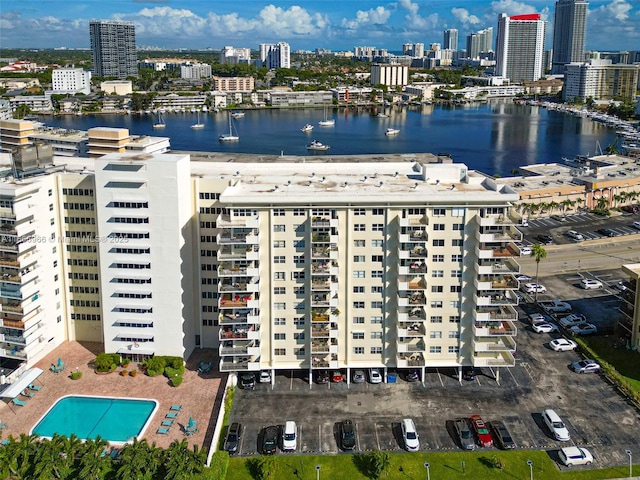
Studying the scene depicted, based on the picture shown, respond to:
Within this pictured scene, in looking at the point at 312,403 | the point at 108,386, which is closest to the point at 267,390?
the point at 312,403

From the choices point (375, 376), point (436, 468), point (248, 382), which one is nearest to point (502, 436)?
point (436, 468)

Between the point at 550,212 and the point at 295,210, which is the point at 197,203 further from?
the point at 550,212

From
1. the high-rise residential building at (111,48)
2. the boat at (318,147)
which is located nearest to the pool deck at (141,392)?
the boat at (318,147)

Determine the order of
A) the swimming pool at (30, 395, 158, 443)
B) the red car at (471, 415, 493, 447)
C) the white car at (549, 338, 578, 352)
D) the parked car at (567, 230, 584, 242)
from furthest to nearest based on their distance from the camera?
the parked car at (567, 230, 584, 242), the white car at (549, 338, 578, 352), the swimming pool at (30, 395, 158, 443), the red car at (471, 415, 493, 447)

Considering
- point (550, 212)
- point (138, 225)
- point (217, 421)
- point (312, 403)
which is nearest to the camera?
point (217, 421)

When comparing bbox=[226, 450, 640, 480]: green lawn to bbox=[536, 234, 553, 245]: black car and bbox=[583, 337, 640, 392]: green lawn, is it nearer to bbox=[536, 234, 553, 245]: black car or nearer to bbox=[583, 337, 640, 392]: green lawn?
bbox=[583, 337, 640, 392]: green lawn

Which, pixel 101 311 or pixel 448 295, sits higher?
pixel 448 295

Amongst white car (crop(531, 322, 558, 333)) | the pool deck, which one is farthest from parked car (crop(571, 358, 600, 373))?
the pool deck
